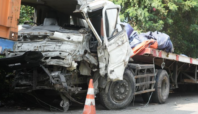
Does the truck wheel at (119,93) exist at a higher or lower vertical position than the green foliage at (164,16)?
lower

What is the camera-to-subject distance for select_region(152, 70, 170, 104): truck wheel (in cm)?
834

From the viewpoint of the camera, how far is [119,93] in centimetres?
670

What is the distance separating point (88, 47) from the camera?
19.3 feet

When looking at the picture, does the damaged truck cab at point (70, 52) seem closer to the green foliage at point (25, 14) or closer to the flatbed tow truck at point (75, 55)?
the flatbed tow truck at point (75, 55)

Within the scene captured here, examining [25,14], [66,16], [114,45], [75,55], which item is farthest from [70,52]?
[25,14]

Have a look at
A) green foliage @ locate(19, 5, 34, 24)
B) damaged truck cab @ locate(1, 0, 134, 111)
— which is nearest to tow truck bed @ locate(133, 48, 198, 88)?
damaged truck cab @ locate(1, 0, 134, 111)

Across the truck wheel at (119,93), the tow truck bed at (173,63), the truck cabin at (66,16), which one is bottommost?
the truck wheel at (119,93)

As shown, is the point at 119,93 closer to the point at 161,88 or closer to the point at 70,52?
the point at 70,52

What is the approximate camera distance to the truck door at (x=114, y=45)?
19.6 feet

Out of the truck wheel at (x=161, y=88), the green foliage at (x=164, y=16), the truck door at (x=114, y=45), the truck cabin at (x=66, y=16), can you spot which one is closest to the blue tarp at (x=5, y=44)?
the truck cabin at (x=66, y=16)

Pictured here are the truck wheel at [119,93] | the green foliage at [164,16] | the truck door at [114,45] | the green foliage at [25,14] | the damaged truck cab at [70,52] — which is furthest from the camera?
the green foliage at [164,16]

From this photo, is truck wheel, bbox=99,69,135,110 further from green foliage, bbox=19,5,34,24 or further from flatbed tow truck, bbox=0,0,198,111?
green foliage, bbox=19,5,34,24

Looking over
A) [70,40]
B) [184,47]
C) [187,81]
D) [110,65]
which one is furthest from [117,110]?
[184,47]

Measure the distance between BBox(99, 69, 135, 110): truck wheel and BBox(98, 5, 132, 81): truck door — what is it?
53 cm
